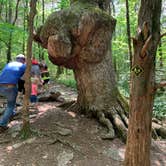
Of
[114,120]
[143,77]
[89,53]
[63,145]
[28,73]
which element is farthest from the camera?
[114,120]

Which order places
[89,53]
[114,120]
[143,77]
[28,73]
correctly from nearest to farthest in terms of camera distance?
[143,77] → [28,73] → [89,53] → [114,120]

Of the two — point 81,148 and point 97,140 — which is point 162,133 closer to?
point 97,140

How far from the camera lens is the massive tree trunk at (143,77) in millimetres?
3709

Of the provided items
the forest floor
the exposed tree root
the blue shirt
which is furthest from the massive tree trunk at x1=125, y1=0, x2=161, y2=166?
the blue shirt

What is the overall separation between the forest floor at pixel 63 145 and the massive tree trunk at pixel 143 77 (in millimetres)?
1317

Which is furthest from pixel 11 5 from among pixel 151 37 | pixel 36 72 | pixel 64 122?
pixel 151 37

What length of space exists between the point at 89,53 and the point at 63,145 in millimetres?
2187

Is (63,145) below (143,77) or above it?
below

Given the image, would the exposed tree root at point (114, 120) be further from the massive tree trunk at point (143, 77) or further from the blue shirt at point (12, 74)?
the massive tree trunk at point (143, 77)

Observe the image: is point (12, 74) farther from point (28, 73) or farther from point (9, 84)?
point (28, 73)

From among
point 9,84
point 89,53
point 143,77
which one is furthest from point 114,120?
point 143,77

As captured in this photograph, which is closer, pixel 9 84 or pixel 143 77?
pixel 143 77

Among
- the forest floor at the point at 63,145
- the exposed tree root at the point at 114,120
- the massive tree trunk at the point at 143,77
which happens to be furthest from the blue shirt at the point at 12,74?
the massive tree trunk at the point at 143,77

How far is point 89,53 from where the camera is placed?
20.6ft
